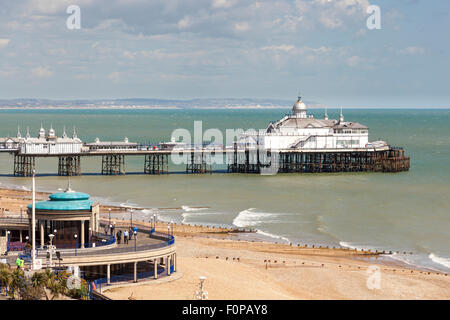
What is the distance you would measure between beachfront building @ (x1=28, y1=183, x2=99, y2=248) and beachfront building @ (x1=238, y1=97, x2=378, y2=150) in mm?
57766

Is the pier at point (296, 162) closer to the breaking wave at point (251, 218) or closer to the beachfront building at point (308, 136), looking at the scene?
the beachfront building at point (308, 136)

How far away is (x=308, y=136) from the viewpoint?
8788 centimetres

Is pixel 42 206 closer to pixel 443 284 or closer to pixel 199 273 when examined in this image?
pixel 199 273

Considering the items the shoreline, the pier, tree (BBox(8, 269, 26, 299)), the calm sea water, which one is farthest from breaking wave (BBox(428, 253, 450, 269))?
the pier

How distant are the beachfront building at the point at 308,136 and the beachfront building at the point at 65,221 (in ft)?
190

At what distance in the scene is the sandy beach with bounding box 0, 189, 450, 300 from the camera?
29.3 meters

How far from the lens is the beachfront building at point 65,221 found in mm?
29922

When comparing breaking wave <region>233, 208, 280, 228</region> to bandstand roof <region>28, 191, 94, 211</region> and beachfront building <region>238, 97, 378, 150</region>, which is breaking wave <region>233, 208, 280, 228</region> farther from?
beachfront building <region>238, 97, 378, 150</region>

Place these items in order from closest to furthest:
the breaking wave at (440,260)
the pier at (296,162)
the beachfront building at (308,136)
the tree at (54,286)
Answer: the tree at (54,286) < the breaking wave at (440,260) < the pier at (296,162) < the beachfront building at (308,136)

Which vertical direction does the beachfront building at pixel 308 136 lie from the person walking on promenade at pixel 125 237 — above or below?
above

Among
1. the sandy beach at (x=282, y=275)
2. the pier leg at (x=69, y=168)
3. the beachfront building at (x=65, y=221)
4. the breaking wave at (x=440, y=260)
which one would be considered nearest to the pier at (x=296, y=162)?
the pier leg at (x=69, y=168)

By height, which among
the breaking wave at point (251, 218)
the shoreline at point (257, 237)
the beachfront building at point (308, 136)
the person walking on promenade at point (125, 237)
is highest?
the beachfront building at point (308, 136)
